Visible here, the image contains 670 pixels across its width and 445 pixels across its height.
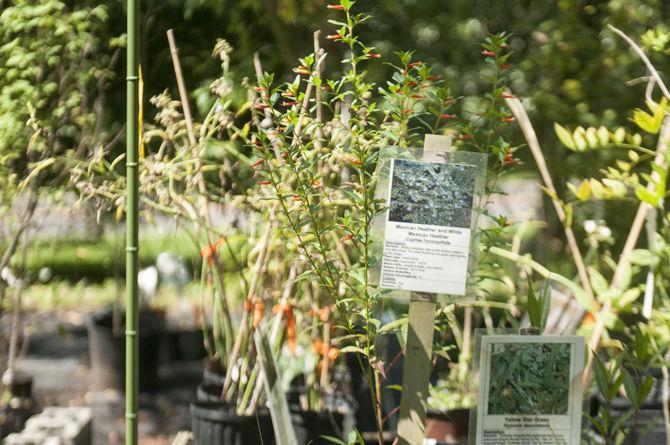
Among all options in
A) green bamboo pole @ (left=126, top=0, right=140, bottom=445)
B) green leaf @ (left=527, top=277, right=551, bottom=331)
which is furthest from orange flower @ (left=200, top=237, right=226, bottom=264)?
green leaf @ (left=527, top=277, right=551, bottom=331)

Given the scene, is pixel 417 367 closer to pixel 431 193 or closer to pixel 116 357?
pixel 431 193

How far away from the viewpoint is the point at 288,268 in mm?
2941

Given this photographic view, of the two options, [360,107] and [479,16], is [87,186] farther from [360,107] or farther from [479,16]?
[479,16]

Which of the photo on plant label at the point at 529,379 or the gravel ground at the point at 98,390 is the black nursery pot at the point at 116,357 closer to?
the gravel ground at the point at 98,390

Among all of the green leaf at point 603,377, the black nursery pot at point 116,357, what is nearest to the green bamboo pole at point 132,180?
the green leaf at point 603,377

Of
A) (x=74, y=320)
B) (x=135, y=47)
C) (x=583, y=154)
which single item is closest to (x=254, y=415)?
(x=135, y=47)

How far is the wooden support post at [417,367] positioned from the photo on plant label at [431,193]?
17 centimetres

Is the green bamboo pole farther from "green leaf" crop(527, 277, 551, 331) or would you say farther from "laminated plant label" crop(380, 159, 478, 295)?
"green leaf" crop(527, 277, 551, 331)

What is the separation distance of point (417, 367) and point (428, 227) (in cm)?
31

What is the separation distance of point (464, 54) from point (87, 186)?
2.82m

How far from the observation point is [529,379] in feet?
6.27

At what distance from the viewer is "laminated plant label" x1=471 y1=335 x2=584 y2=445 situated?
188 cm

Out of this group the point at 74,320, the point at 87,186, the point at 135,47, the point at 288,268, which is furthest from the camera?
the point at 74,320

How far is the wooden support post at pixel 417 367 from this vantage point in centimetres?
189
